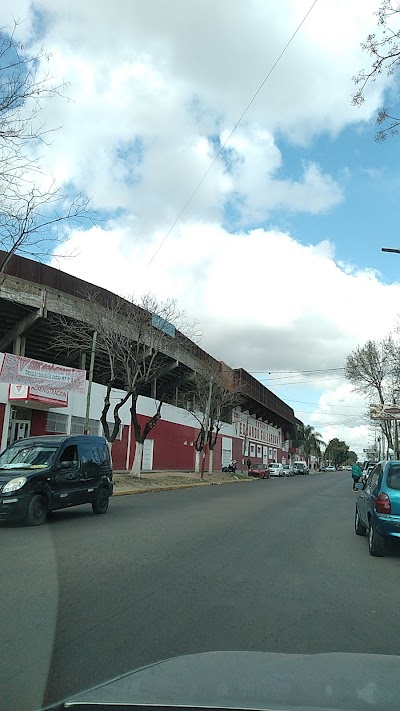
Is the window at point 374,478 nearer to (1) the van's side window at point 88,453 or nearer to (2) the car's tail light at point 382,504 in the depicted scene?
(2) the car's tail light at point 382,504

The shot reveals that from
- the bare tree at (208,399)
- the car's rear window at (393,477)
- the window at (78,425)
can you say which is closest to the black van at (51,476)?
the car's rear window at (393,477)

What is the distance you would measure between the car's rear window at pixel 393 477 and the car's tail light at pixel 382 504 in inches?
10.6

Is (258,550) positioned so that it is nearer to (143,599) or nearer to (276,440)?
(143,599)

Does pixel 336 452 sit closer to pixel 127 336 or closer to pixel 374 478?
pixel 127 336

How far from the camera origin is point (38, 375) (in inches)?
1017

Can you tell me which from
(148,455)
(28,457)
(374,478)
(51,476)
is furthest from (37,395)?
(374,478)

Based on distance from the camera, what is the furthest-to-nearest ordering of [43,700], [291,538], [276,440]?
[276,440], [291,538], [43,700]

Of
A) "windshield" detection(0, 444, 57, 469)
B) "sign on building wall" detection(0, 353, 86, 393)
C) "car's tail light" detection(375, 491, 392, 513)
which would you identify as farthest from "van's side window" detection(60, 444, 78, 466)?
"sign on building wall" detection(0, 353, 86, 393)

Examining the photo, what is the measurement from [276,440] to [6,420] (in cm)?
7138

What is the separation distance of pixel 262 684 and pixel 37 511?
A: 32.1 ft

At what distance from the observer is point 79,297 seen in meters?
31.8

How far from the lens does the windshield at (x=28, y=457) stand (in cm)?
1271

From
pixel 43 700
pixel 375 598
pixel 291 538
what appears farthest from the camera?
pixel 291 538

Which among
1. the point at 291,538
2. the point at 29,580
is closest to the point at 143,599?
the point at 29,580
